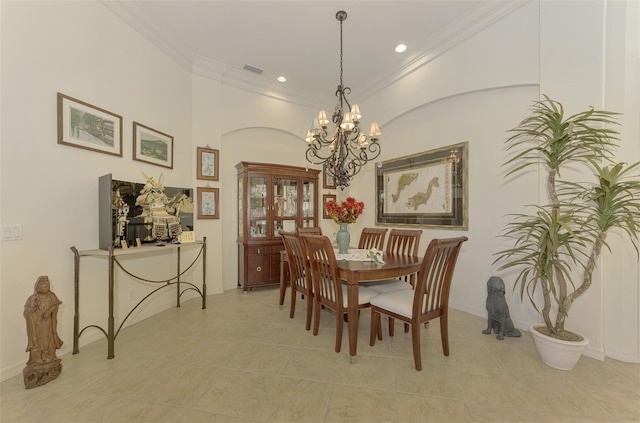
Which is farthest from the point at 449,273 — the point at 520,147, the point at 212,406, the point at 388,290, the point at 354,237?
the point at 354,237

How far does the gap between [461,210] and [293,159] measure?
2.97 m

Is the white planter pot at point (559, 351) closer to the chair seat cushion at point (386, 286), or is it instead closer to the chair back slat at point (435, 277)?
the chair back slat at point (435, 277)

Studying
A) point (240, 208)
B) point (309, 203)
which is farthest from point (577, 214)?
point (240, 208)

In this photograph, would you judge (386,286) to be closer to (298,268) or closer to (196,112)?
(298,268)

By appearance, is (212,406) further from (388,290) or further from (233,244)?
(233,244)

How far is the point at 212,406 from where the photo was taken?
62.9 inches

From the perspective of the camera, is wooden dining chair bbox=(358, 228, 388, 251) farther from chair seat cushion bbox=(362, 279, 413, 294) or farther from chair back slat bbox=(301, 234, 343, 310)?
chair back slat bbox=(301, 234, 343, 310)

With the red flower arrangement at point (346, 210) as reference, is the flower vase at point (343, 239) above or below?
below

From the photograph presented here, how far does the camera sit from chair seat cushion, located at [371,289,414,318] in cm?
203

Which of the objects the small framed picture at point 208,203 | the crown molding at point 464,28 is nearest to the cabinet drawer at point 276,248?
the small framed picture at point 208,203

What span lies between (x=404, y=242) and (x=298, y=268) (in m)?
1.27

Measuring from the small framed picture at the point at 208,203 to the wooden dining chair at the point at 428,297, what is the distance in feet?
8.92

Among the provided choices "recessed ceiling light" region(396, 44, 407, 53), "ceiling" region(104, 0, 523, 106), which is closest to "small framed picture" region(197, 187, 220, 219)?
"ceiling" region(104, 0, 523, 106)

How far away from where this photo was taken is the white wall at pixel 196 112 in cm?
193
